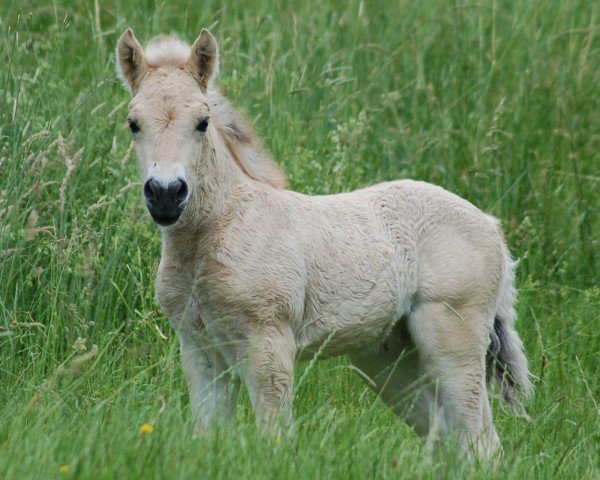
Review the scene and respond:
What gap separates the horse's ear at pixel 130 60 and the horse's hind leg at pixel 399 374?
1733 millimetres

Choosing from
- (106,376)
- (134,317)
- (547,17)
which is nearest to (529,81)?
(547,17)

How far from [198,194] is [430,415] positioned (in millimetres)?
1633

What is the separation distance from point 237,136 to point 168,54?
513mm

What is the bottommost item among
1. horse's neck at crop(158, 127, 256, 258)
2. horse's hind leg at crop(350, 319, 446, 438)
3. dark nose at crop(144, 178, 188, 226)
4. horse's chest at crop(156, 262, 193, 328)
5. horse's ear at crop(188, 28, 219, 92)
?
horse's hind leg at crop(350, 319, 446, 438)

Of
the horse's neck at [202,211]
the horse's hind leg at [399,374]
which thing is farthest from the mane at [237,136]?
the horse's hind leg at [399,374]

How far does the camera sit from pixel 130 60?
15.2 feet

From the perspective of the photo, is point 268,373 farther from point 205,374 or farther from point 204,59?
point 204,59

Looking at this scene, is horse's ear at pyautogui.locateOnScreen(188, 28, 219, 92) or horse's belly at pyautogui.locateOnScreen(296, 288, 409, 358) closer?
horse's ear at pyautogui.locateOnScreen(188, 28, 219, 92)

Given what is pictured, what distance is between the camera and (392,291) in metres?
4.92

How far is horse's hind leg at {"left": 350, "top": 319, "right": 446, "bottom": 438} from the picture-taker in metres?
5.26

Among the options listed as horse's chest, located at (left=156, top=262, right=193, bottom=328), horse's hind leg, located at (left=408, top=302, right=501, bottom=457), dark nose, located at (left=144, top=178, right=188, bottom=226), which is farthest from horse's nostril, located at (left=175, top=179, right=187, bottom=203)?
horse's hind leg, located at (left=408, top=302, right=501, bottom=457)

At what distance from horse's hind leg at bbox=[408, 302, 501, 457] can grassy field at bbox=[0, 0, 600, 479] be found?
0.23 m

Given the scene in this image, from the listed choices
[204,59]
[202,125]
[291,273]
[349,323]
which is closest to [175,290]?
[291,273]

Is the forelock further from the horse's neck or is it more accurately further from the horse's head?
the horse's neck
